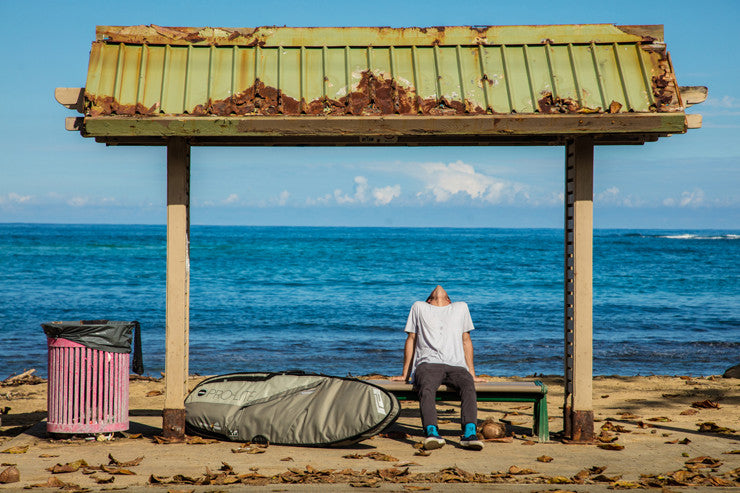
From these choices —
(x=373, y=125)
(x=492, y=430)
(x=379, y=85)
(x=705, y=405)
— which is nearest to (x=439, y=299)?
(x=492, y=430)

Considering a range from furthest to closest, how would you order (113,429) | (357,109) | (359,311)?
(359,311), (113,429), (357,109)

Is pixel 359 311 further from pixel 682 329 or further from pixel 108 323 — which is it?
pixel 108 323

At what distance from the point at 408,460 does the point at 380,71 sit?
3.34 metres

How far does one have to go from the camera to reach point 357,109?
20.9 ft

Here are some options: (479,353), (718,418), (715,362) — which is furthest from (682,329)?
(718,418)

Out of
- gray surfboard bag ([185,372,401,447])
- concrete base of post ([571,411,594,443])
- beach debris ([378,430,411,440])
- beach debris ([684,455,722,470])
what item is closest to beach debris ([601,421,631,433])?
concrete base of post ([571,411,594,443])

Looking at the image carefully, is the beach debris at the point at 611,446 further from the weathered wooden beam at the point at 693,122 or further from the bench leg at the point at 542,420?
the weathered wooden beam at the point at 693,122

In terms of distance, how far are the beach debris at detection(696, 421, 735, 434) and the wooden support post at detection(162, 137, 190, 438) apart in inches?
201

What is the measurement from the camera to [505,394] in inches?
269

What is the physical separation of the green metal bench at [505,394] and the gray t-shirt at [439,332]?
0.27 metres

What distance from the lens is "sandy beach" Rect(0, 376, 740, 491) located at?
5.29m

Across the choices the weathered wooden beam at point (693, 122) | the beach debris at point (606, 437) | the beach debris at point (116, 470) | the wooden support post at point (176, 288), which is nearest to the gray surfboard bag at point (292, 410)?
the wooden support post at point (176, 288)

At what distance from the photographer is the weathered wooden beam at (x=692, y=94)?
21.3 ft

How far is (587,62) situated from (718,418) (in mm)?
4319
